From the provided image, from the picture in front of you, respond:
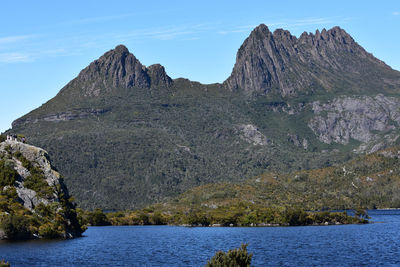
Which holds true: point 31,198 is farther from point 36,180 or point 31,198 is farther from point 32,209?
point 36,180

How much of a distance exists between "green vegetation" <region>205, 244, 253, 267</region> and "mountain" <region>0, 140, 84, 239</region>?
89.0 meters

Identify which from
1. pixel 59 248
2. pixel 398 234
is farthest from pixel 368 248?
pixel 59 248

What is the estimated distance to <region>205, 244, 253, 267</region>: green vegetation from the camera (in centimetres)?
6631

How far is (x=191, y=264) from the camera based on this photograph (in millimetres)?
115250

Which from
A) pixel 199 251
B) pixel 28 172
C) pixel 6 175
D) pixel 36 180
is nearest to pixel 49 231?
pixel 36 180

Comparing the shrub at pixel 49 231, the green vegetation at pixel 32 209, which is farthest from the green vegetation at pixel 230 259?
the shrub at pixel 49 231

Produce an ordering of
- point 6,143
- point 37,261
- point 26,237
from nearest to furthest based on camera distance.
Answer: point 37,261
point 26,237
point 6,143

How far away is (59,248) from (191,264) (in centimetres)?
3566

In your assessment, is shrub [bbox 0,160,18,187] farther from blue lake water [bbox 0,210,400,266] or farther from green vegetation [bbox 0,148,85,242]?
blue lake water [bbox 0,210,400,266]

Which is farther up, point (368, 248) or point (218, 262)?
point (218, 262)

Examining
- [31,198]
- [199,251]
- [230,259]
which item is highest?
[31,198]

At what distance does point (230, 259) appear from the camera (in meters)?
66.5

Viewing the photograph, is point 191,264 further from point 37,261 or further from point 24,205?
point 24,205

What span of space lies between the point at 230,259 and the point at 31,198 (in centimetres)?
10380
